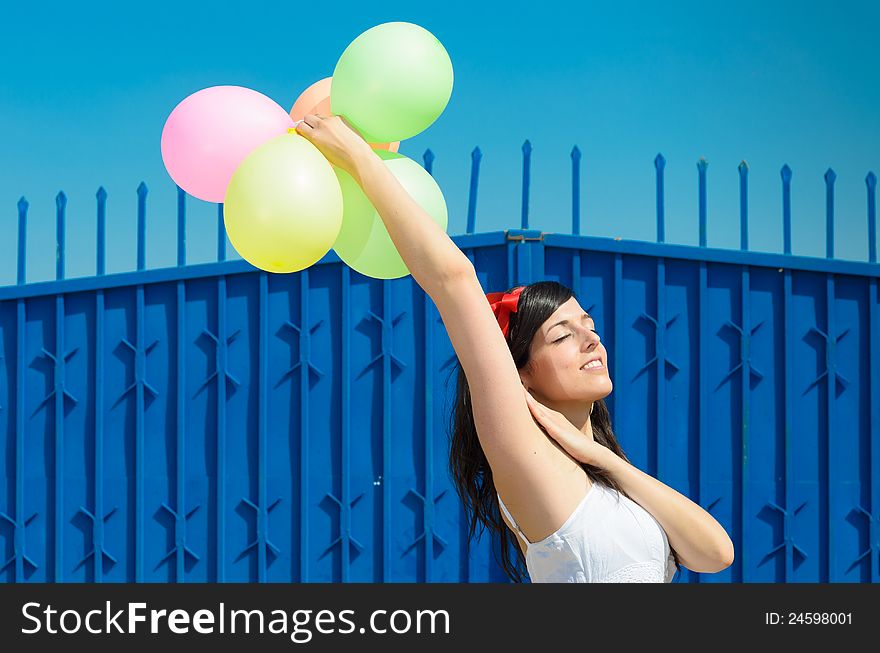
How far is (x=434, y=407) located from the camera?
13.2 feet

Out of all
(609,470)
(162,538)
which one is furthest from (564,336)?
(162,538)

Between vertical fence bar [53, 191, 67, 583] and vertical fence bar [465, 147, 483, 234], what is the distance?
182cm

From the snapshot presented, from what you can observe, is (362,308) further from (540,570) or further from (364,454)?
(540,570)

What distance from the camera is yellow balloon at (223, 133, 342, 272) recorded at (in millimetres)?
1706

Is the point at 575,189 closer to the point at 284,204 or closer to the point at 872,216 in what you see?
the point at 872,216

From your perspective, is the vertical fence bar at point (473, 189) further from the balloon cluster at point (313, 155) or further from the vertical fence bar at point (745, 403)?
the balloon cluster at point (313, 155)

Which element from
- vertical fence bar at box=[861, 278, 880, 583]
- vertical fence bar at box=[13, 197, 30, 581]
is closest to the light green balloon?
vertical fence bar at box=[861, 278, 880, 583]

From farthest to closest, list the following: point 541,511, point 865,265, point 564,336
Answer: point 865,265 < point 564,336 < point 541,511

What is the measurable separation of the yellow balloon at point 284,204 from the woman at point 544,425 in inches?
2.3

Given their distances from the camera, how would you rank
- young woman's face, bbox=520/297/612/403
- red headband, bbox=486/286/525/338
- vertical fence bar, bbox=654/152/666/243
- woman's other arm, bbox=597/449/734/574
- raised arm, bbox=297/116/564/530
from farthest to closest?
vertical fence bar, bbox=654/152/666/243 < red headband, bbox=486/286/525/338 < young woman's face, bbox=520/297/612/403 < woman's other arm, bbox=597/449/734/574 < raised arm, bbox=297/116/564/530

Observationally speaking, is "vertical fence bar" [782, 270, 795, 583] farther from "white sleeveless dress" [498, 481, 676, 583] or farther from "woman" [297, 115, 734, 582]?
"white sleeveless dress" [498, 481, 676, 583]

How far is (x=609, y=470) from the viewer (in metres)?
1.68

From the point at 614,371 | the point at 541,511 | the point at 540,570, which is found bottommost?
the point at 540,570

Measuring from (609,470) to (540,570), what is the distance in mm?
215
